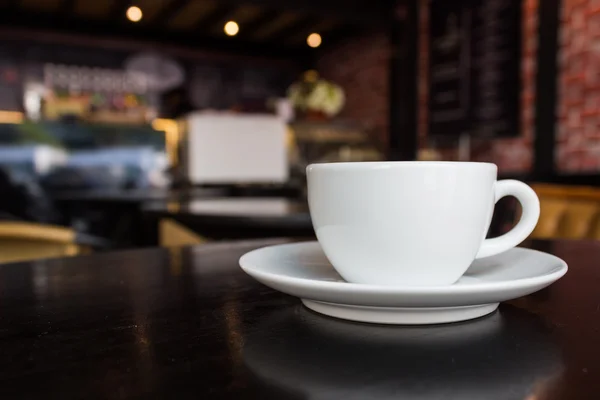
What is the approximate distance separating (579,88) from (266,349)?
328 centimetres

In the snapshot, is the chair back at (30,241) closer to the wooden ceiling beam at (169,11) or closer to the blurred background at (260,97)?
the blurred background at (260,97)

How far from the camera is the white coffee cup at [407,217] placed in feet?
1.24

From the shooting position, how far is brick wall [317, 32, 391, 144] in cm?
497

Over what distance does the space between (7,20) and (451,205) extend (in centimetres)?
508

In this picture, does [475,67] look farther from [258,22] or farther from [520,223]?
[520,223]

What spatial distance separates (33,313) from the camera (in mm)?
395

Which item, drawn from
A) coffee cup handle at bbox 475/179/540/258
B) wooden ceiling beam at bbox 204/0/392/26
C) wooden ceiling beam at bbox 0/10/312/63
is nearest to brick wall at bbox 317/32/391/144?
wooden ceiling beam at bbox 204/0/392/26

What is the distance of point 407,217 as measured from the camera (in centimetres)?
38

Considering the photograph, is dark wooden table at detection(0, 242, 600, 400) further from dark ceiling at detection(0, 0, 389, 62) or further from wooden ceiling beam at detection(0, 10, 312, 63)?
wooden ceiling beam at detection(0, 10, 312, 63)

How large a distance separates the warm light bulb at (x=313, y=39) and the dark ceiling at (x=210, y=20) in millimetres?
52

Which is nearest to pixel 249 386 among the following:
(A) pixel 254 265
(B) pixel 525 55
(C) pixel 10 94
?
(A) pixel 254 265

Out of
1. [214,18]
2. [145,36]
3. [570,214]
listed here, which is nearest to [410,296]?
[570,214]

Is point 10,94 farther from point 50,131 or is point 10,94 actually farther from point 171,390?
point 171,390

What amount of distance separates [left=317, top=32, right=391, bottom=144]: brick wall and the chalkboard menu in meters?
0.66
